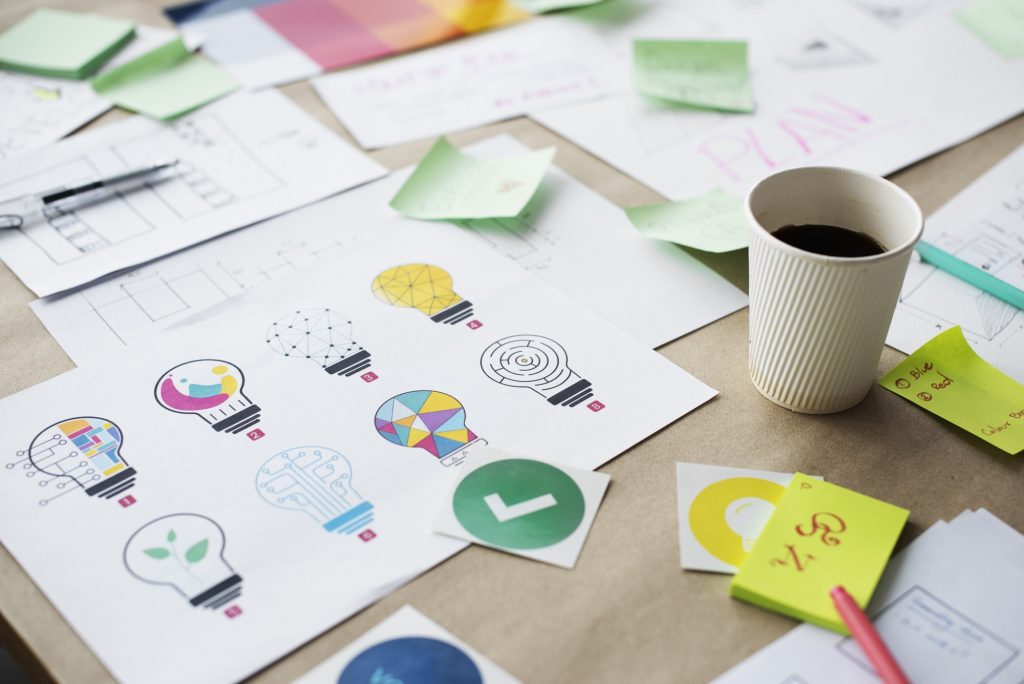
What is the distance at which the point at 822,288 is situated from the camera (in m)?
0.59

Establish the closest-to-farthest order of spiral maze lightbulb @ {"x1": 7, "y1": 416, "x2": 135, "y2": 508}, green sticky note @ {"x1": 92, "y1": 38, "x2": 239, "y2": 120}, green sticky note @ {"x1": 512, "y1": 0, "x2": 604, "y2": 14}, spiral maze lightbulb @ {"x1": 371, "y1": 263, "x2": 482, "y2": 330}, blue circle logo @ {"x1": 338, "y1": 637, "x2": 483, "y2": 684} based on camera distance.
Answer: blue circle logo @ {"x1": 338, "y1": 637, "x2": 483, "y2": 684}, spiral maze lightbulb @ {"x1": 7, "y1": 416, "x2": 135, "y2": 508}, spiral maze lightbulb @ {"x1": 371, "y1": 263, "x2": 482, "y2": 330}, green sticky note @ {"x1": 92, "y1": 38, "x2": 239, "y2": 120}, green sticky note @ {"x1": 512, "y1": 0, "x2": 604, "y2": 14}

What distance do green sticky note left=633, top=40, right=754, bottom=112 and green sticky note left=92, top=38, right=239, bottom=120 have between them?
0.46 m

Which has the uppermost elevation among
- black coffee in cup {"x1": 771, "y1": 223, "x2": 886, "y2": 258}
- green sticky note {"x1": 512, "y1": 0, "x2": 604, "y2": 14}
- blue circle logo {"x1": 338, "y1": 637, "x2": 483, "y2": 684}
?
green sticky note {"x1": 512, "y1": 0, "x2": 604, "y2": 14}

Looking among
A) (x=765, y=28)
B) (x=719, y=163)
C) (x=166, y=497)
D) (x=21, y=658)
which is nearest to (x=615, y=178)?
(x=719, y=163)

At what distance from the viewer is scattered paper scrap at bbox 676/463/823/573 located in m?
0.56

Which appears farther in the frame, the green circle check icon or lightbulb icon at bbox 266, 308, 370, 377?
lightbulb icon at bbox 266, 308, 370, 377

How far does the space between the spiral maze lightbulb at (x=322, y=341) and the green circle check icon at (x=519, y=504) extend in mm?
133

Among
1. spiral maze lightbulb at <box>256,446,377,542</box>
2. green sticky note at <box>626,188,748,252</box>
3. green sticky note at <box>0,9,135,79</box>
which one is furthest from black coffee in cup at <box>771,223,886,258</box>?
green sticky note at <box>0,9,135,79</box>

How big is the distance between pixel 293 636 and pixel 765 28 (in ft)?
3.04

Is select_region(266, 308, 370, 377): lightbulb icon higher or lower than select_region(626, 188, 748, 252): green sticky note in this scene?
higher

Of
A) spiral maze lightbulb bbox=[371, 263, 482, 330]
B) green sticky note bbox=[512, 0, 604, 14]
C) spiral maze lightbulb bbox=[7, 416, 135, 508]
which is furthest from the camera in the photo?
green sticky note bbox=[512, 0, 604, 14]

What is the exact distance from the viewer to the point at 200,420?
65 cm

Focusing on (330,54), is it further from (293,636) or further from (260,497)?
(293,636)

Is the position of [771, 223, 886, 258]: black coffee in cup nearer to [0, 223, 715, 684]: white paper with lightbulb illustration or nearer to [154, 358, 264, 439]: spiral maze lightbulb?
[0, 223, 715, 684]: white paper with lightbulb illustration
